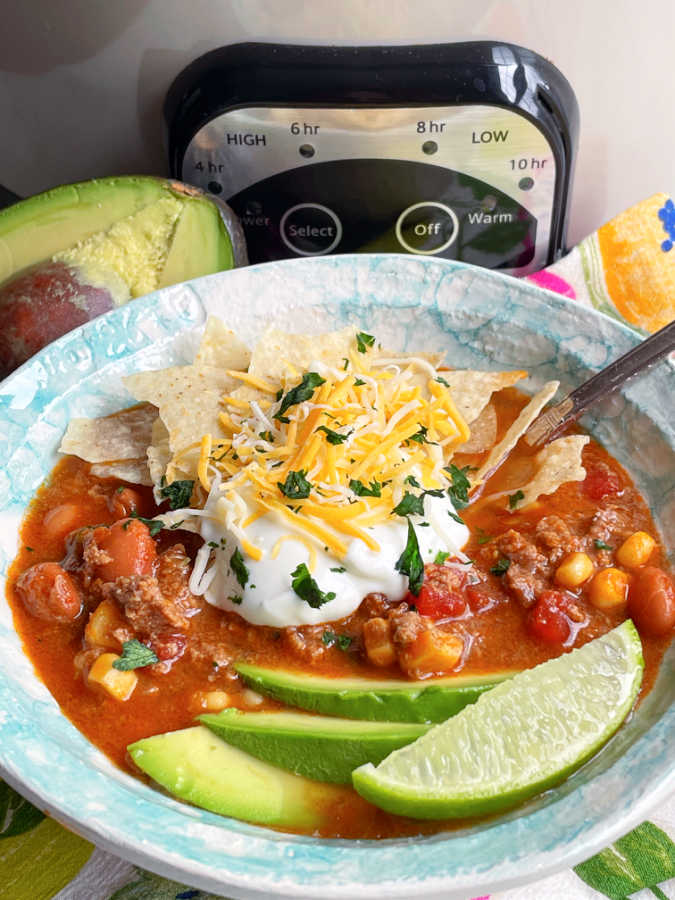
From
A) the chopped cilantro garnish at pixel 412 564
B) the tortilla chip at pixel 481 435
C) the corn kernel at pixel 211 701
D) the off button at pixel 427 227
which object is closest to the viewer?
the corn kernel at pixel 211 701

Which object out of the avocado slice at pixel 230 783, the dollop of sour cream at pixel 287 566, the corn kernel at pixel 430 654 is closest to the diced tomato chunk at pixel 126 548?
the dollop of sour cream at pixel 287 566

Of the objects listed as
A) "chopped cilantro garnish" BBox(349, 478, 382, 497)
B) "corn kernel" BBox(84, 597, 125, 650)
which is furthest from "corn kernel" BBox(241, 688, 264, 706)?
"chopped cilantro garnish" BBox(349, 478, 382, 497)

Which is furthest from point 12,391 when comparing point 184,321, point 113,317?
point 184,321

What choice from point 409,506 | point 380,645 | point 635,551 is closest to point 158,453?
point 409,506

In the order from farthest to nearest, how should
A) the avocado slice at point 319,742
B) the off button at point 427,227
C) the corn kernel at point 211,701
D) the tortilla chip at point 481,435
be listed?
1. the off button at point 427,227
2. the tortilla chip at point 481,435
3. the corn kernel at point 211,701
4. the avocado slice at point 319,742

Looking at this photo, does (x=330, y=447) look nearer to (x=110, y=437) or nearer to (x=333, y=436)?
(x=333, y=436)

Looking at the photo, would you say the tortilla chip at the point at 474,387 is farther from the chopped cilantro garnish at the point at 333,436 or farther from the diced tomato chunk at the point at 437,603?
the diced tomato chunk at the point at 437,603
